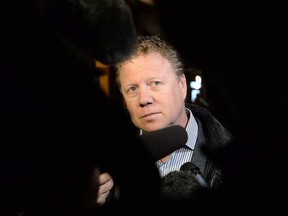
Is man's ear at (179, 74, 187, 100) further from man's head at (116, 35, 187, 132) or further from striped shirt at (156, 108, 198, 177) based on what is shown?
striped shirt at (156, 108, 198, 177)

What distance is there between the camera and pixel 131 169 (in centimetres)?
71

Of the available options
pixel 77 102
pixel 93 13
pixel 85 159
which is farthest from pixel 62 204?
pixel 93 13

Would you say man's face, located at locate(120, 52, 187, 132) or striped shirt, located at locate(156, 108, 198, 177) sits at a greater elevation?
man's face, located at locate(120, 52, 187, 132)

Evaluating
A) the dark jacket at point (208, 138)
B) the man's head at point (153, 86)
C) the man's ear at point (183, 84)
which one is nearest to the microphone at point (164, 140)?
the dark jacket at point (208, 138)

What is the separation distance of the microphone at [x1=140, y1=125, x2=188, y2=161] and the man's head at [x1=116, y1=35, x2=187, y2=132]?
3.38 feet

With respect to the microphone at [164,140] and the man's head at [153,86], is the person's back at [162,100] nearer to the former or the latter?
the man's head at [153,86]

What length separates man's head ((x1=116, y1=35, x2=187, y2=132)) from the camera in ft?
6.34

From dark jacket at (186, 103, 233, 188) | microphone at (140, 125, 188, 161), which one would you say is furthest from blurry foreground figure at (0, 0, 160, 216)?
dark jacket at (186, 103, 233, 188)

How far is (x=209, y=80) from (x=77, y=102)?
12.4 inches

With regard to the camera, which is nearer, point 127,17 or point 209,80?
point 127,17

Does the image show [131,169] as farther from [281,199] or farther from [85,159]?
[281,199]

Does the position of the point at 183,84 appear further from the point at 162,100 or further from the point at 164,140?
the point at 164,140

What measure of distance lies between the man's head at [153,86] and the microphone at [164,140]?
40.5 inches

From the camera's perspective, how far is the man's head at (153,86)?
1.93m
